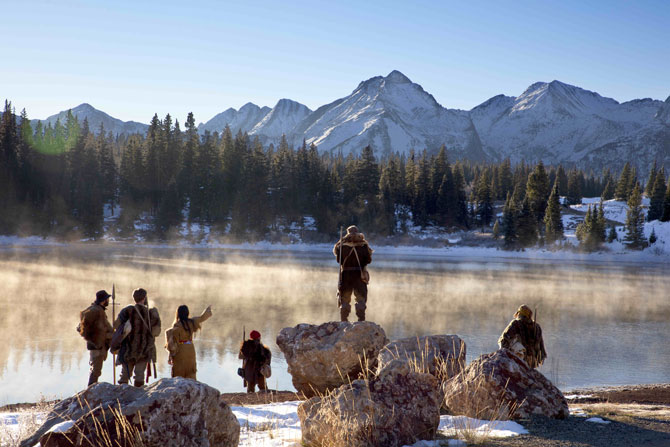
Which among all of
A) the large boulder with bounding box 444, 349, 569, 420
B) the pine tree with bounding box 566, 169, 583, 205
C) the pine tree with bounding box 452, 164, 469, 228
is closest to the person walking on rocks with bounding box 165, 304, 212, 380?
the large boulder with bounding box 444, 349, 569, 420

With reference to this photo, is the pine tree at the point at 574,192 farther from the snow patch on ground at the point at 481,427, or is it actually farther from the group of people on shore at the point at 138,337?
the snow patch on ground at the point at 481,427

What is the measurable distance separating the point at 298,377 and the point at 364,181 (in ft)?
261

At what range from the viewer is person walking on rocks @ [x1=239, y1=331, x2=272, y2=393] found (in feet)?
37.8

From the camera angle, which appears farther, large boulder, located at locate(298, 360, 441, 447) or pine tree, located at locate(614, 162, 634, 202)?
pine tree, located at locate(614, 162, 634, 202)

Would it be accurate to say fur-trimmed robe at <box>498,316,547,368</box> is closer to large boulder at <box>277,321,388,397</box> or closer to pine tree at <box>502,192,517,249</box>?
large boulder at <box>277,321,388,397</box>

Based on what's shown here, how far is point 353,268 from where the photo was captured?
1162 centimetres

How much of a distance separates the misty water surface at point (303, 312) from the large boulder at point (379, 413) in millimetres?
6532

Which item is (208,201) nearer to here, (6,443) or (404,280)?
(404,280)

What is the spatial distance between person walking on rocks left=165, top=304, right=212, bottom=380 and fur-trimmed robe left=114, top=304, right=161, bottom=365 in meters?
0.31

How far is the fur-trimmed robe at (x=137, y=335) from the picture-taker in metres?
9.13

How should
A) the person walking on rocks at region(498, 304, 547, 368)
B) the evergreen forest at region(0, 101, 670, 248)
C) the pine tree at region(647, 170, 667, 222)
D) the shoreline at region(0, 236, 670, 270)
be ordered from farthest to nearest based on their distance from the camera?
the pine tree at region(647, 170, 667, 222) → the evergreen forest at region(0, 101, 670, 248) → the shoreline at region(0, 236, 670, 270) → the person walking on rocks at region(498, 304, 547, 368)

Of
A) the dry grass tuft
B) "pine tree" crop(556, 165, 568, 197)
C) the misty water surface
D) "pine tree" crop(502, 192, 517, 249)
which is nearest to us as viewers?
the dry grass tuft

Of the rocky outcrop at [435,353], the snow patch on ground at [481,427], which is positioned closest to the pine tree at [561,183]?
the rocky outcrop at [435,353]

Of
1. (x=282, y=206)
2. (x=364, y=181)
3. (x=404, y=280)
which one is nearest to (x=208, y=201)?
(x=282, y=206)
